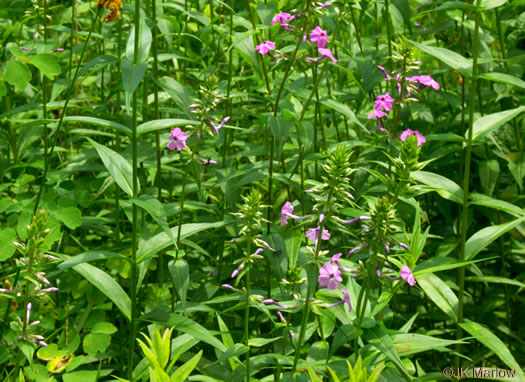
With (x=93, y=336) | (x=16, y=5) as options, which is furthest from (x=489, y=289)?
(x=16, y=5)

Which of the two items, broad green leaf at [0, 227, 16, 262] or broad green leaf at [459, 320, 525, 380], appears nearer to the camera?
broad green leaf at [459, 320, 525, 380]

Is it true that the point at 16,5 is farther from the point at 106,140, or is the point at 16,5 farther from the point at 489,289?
the point at 489,289

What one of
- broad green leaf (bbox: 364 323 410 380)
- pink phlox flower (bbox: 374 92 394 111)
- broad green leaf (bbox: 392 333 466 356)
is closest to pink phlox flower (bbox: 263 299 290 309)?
broad green leaf (bbox: 364 323 410 380)

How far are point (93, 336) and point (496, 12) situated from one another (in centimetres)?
265

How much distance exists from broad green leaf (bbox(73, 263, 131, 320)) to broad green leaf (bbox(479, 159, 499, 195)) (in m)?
1.86

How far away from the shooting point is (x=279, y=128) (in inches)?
105

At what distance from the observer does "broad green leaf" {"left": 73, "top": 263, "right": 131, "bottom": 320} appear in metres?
2.29

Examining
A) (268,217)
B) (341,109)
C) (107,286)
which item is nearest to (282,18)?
(341,109)

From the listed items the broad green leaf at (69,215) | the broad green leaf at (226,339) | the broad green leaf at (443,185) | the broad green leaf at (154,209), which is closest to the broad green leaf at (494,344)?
the broad green leaf at (443,185)

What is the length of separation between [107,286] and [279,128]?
36.1 inches

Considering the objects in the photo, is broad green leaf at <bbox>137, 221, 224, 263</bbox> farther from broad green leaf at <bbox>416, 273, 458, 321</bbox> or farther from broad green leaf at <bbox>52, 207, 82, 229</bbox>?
broad green leaf at <bbox>416, 273, 458, 321</bbox>

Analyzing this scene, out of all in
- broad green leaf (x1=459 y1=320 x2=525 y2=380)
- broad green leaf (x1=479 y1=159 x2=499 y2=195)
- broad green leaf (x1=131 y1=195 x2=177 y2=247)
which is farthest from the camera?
broad green leaf (x1=479 y1=159 x2=499 y2=195)

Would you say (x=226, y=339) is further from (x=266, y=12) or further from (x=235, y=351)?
(x=266, y=12)

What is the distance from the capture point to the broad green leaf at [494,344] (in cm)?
239
